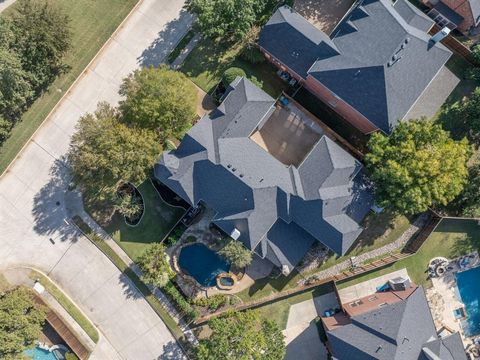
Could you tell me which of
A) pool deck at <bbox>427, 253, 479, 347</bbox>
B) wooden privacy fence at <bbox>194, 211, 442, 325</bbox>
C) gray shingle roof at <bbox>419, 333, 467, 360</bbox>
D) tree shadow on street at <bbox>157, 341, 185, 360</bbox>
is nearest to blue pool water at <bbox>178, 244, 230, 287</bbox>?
wooden privacy fence at <bbox>194, 211, 442, 325</bbox>

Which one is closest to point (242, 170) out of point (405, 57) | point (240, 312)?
point (240, 312)

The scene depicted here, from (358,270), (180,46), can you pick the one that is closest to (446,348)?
(358,270)

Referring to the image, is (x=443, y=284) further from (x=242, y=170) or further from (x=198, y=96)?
(x=198, y=96)

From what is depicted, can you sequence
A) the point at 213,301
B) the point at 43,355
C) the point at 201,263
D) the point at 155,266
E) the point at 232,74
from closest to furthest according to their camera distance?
1. the point at 232,74
2. the point at 155,266
3. the point at 213,301
4. the point at 201,263
5. the point at 43,355

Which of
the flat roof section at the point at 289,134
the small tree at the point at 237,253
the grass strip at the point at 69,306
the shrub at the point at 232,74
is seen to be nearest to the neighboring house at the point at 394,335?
the small tree at the point at 237,253

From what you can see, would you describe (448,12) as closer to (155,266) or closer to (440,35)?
(440,35)
